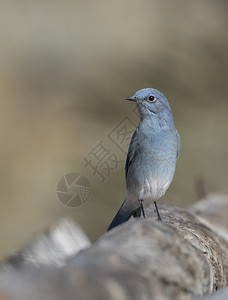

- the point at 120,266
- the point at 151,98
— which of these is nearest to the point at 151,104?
the point at 151,98

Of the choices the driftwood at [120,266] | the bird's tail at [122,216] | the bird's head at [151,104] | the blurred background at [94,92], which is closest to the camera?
the driftwood at [120,266]

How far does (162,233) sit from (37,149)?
18.0 feet

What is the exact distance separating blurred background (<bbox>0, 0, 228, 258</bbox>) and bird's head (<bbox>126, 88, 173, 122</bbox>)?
243cm

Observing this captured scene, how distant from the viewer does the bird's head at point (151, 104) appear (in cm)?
386

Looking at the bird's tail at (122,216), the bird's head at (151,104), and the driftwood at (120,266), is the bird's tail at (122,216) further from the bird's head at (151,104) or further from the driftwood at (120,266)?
the driftwood at (120,266)

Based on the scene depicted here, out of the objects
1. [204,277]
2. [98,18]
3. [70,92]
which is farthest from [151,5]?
[204,277]

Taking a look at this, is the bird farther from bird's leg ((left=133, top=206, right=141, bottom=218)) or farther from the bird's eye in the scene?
bird's leg ((left=133, top=206, right=141, bottom=218))

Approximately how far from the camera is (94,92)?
846 centimetres

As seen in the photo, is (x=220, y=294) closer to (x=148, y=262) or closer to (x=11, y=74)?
(x=148, y=262)

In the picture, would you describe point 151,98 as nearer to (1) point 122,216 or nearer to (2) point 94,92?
(1) point 122,216

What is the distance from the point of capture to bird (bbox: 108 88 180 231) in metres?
3.89

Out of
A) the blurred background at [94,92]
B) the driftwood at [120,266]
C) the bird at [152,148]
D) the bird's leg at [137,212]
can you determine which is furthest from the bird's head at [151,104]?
the blurred background at [94,92]

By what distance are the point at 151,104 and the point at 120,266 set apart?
74.5 inches

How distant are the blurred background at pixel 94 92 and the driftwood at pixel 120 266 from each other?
3.56 m
